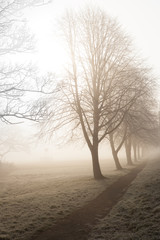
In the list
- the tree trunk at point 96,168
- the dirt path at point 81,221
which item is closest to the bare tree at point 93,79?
the tree trunk at point 96,168

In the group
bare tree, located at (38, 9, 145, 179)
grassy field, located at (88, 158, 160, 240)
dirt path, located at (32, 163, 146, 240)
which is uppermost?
bare tree, located at (38, 9, 145, 179)

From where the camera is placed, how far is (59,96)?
56.9 feet

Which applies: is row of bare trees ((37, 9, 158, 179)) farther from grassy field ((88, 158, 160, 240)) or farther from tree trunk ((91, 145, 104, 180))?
grassy field ((88, 158, 160, 240))

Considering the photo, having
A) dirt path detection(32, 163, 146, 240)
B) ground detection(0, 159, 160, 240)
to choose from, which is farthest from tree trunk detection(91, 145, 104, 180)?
ground detection(0, 159, 160, 240)

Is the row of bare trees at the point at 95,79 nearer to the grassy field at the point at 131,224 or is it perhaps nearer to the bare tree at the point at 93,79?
the bare tree at the point at 93,79

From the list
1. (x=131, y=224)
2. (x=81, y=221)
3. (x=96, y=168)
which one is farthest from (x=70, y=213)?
(x=96, y=168)

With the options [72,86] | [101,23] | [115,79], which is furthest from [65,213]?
[101,23]

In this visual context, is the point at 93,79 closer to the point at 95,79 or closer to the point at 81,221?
the point at 95,79

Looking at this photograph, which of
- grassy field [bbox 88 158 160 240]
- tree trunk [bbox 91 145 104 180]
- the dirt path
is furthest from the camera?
tree trunk [bbox 91 145 104 180]

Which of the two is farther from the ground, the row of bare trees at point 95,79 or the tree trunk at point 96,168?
the row of bare trees at point 95,79

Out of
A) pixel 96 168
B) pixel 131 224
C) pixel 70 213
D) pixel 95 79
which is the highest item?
pixel 95 79

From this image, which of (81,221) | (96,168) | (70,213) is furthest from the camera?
(96,168)

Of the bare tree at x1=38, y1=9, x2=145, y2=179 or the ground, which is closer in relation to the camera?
the ground

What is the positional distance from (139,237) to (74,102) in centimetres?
1380
